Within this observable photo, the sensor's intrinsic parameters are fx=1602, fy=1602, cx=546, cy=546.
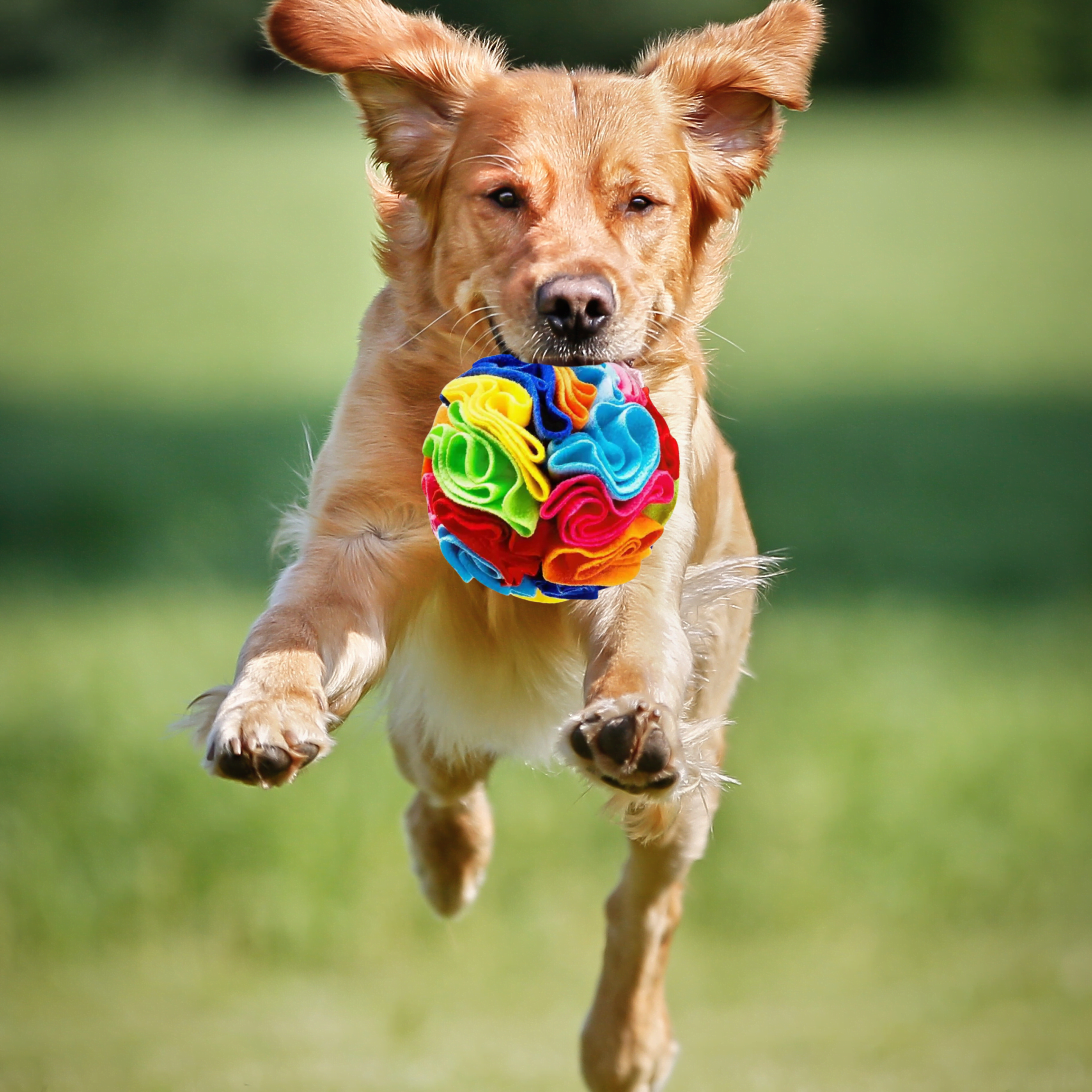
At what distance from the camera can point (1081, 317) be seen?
1065 inches

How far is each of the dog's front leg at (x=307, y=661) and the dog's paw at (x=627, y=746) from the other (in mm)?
550

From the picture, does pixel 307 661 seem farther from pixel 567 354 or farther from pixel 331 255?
pixel 331 255

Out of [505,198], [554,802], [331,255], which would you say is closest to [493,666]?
[505,198]

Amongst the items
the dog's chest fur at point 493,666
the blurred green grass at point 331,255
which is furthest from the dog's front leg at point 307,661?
the blurred green grass at point 331,255

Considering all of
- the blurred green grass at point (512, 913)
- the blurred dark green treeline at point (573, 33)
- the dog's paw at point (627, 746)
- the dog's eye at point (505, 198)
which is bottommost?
the blurred green grass at point (512, 913)

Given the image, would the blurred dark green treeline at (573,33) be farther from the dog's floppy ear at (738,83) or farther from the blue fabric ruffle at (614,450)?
the blue fabric ruffle at (614,450)

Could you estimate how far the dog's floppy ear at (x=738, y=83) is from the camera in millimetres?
4301

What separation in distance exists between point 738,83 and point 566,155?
26.3 inches

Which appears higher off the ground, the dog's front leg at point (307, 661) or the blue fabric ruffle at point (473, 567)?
the blue fabric ruffle at point (473, 567)

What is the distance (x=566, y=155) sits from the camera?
400 cm

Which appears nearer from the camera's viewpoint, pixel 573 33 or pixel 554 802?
pixel 554 802

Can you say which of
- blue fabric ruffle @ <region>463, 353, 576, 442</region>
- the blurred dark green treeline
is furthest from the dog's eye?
the blurred dark green treeline

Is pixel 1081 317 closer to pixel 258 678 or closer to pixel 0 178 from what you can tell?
pixel 0 178

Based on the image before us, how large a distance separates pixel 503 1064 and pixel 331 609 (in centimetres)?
364
